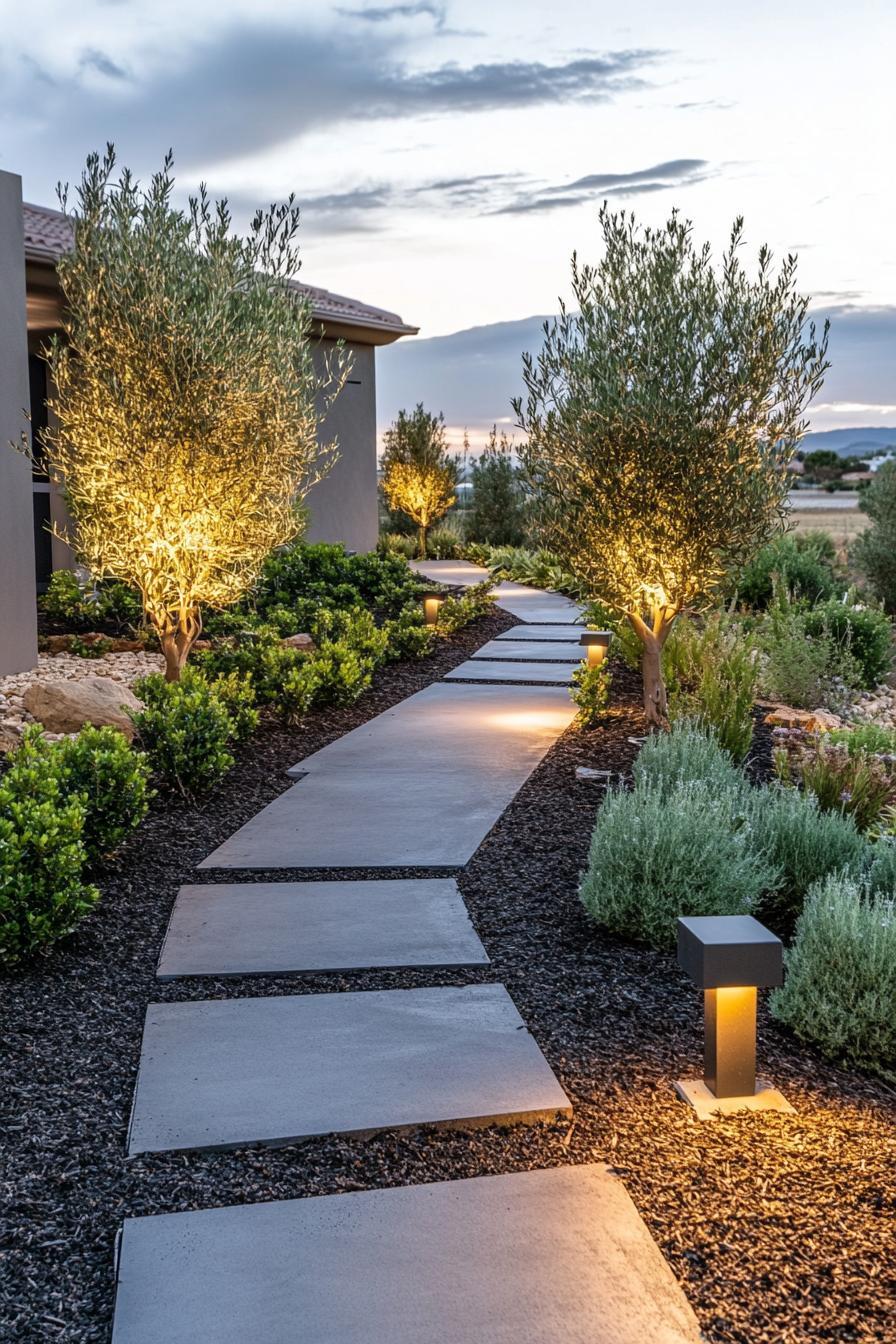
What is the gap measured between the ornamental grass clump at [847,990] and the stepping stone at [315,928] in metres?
1.14

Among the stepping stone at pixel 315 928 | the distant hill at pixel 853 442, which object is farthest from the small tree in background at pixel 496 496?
the distant hill at pixel 853 442

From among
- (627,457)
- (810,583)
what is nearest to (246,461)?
(627,457)

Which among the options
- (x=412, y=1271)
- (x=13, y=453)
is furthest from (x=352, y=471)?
(x=412, y=1271)

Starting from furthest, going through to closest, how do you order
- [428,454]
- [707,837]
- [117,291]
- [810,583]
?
[428,454] < [810,583] < [117,291] < [707,837]

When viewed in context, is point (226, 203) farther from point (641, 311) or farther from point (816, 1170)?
point (816, 1170)

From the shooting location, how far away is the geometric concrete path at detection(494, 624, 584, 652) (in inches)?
510

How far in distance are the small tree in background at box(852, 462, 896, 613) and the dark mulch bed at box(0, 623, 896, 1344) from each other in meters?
15.5

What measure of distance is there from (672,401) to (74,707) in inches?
181

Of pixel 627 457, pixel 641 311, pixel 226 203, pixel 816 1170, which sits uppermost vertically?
pixel 226 203

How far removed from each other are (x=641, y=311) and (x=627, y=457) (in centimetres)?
97

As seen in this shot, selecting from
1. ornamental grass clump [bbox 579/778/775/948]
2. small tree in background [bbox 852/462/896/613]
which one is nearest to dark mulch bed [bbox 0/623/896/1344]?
ornamental grass clump [bbox 579/778/775/948]

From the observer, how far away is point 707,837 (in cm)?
452

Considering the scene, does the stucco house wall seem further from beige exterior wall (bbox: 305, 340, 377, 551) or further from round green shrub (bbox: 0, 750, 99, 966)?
round green shrub (bbox: 0, 750, 99, 966)

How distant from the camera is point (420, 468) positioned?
24.0 metres
